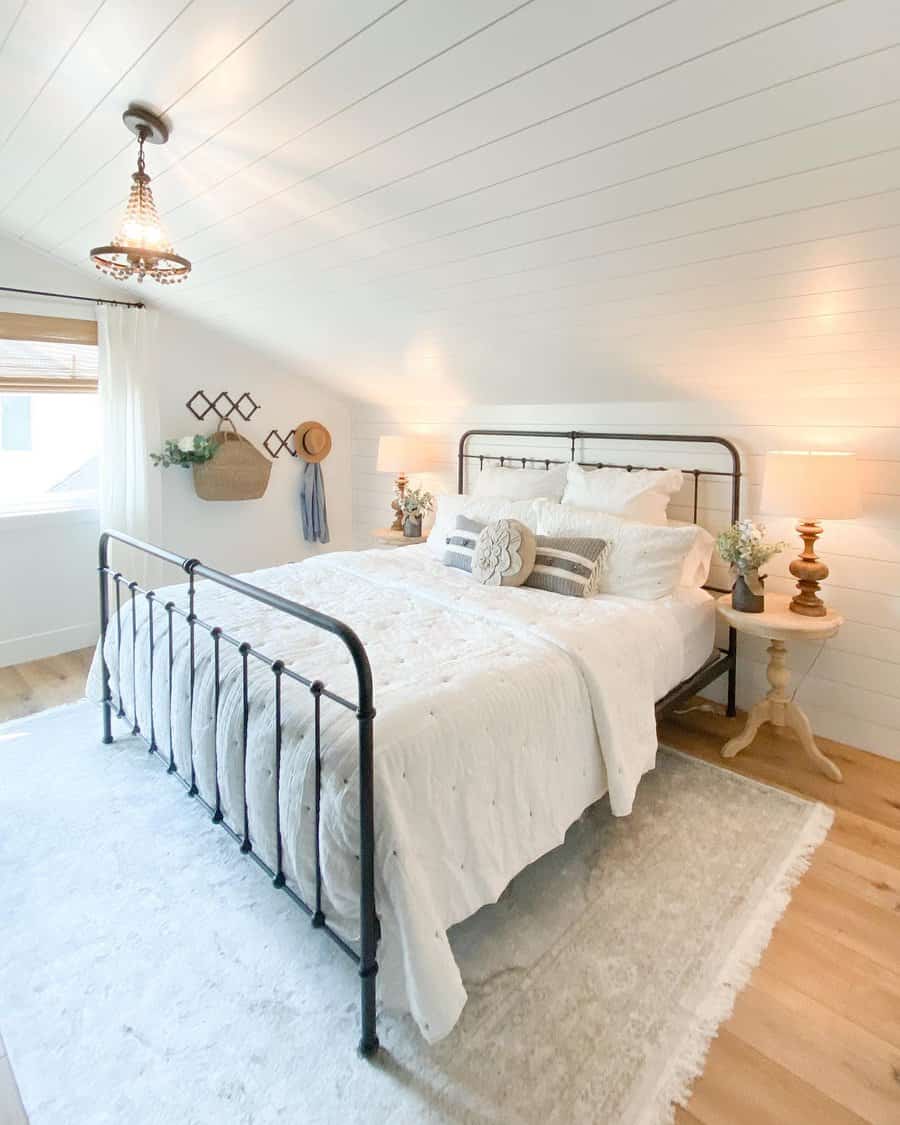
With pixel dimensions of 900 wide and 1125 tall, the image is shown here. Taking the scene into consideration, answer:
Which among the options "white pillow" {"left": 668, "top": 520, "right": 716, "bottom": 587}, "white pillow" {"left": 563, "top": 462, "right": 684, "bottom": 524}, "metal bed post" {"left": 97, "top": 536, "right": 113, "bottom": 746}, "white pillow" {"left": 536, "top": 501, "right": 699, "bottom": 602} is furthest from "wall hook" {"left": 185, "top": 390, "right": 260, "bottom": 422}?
"white pillow" {"left": 668, "top": 520, "right": 716, "bottom": 587}

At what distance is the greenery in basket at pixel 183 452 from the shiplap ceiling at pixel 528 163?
46.3 inches

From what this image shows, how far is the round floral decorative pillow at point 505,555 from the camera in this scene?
9.74ft

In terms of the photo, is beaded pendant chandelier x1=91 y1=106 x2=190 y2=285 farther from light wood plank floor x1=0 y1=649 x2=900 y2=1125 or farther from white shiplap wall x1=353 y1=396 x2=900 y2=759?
white shiplap wall x1=353 y1=396 x2=900 y2=759

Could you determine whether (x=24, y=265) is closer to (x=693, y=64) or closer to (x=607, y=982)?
(x=693, y=64)

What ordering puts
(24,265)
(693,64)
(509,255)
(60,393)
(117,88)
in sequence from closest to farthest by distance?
1. (693,64)
2. (117,88)
3. (509,255)
4. (24,265)
5. (60,393)

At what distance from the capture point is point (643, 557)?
9.47 ft

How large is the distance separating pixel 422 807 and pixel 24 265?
3.71 meters

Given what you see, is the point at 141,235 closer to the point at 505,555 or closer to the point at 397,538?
the point at 505,555

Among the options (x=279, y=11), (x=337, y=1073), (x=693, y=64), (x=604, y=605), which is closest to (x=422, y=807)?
(x=337, y=1073)

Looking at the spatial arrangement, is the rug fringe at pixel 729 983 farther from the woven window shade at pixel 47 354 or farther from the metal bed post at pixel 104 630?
the woven window shade at pixel 47 354

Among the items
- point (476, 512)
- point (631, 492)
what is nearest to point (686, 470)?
point (631, 492)

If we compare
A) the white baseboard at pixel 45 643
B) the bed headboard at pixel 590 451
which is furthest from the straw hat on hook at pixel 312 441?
the white baseboard at pixel 45 643

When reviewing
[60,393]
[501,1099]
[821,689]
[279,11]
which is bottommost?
[501,1099]

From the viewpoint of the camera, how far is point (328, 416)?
505cm
